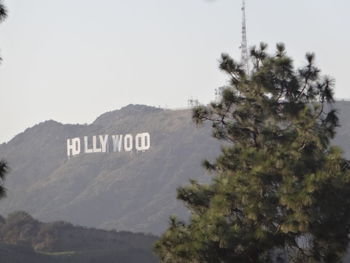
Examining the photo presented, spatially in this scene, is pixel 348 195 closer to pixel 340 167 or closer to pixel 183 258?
pixel 340 167

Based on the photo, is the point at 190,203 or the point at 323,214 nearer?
the point at 323,214

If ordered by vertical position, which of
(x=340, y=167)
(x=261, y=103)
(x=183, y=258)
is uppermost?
(x=261, y=103)

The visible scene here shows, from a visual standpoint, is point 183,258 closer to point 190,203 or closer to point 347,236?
point 190,203

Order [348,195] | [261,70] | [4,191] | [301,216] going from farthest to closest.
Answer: [261,70] < [348,195] < [301,216] < [4,191]

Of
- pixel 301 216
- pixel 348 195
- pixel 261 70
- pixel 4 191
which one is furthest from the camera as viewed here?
pixel 261 70

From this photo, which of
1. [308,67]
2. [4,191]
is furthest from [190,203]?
[4,191]

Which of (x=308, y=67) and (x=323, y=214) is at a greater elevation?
(x=308, y=67)
